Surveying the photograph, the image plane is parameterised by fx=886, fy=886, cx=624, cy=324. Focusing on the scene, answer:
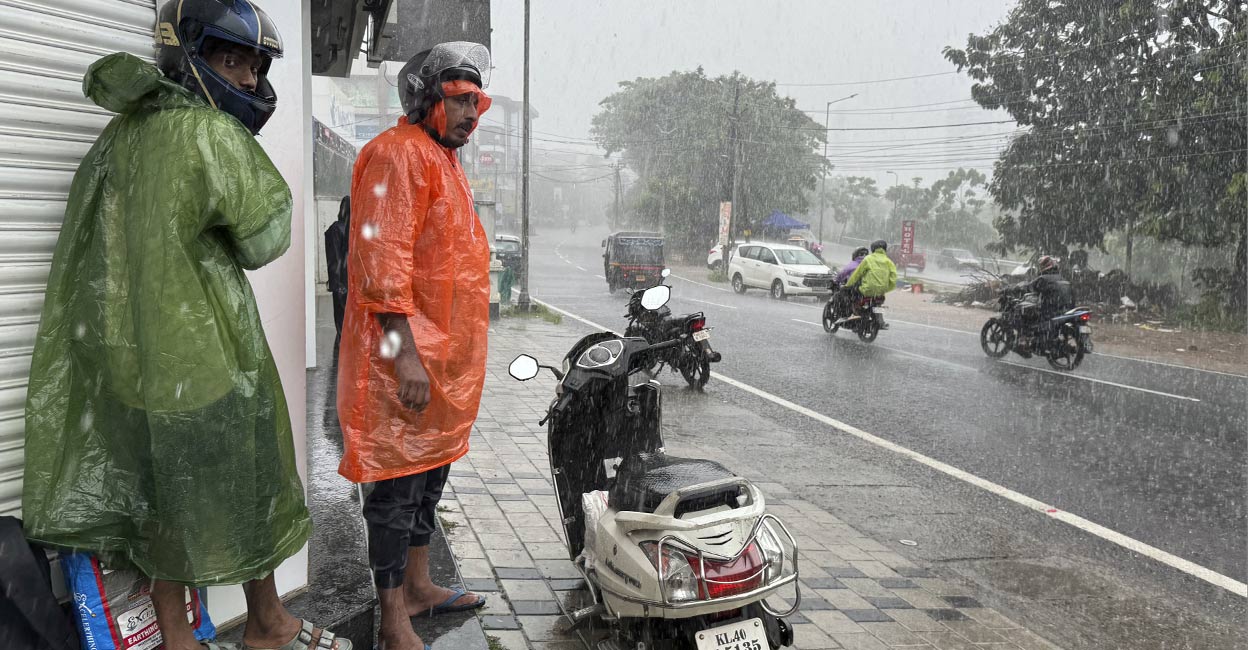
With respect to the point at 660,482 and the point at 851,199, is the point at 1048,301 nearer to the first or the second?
the point at 660,482

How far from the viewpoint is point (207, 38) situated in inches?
82.8

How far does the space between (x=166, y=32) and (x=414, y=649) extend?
1.92 m

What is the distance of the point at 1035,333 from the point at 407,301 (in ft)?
37.5

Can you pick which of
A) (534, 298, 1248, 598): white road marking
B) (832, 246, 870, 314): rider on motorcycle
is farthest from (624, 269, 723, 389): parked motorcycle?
(832, 246, 870, 314): rider on motorcycle

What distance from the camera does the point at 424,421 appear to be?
276cm

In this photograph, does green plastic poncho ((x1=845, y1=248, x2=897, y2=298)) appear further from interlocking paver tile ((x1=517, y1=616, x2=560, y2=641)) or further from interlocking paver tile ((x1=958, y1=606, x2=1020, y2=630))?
interlocking paver tile ((x1=517, y1=616, x2=560, y2=641))

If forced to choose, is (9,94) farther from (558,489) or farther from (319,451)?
(319,451)

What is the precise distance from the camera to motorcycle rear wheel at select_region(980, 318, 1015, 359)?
12570mm

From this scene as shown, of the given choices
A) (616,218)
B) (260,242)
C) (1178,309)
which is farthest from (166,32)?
(616,218)

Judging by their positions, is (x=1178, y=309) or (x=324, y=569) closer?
(x=324, y=569)

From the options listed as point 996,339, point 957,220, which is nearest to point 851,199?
point 957,220

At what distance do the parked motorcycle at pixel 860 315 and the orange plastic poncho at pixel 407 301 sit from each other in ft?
40.1

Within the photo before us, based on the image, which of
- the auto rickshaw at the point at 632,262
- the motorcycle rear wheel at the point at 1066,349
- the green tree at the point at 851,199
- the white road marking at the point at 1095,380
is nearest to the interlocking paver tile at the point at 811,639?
the white road marking at the point at 1095,380

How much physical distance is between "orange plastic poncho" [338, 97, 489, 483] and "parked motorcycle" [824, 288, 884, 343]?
1222 cm
